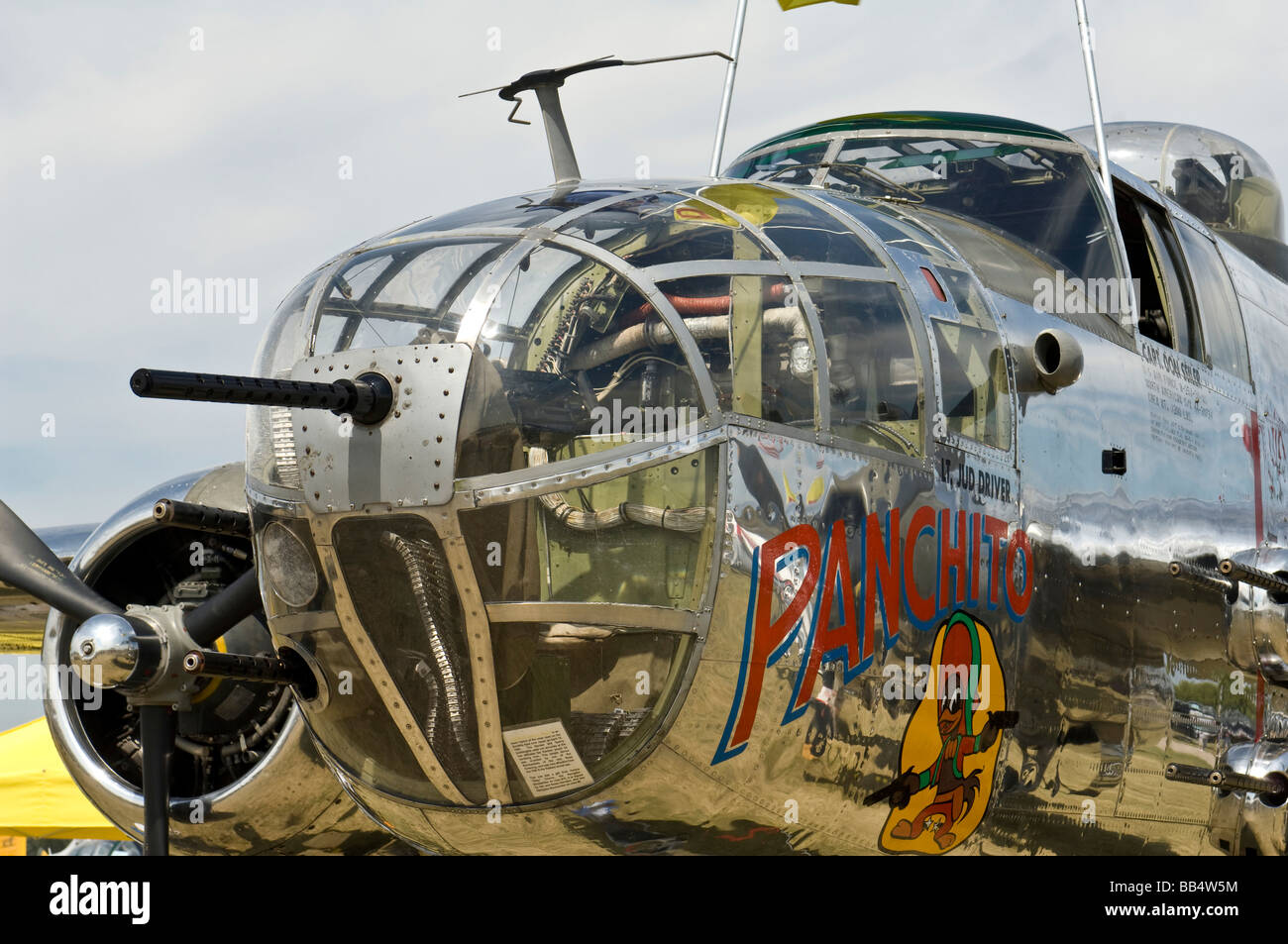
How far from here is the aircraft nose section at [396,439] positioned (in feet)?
13.8

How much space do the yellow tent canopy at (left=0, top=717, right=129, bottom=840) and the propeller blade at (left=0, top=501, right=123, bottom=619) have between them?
6339 mm

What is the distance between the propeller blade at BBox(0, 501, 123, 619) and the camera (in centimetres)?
606

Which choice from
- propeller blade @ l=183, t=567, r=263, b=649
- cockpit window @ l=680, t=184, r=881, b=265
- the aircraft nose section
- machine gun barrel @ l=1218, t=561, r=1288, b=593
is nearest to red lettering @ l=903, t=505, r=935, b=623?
cockpit window @ l=680, t=184, r=881, b=265

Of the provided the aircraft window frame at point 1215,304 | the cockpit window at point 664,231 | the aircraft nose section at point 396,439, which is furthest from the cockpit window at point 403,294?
the aircraft window frame at point 1215,304

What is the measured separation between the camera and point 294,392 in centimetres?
425

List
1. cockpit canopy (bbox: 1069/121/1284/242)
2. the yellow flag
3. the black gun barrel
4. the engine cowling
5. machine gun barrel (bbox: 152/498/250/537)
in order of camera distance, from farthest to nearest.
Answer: cockpit canopy (bbox: 1069/121/1284/242) → the yellow flag → the engine cowling → machine gun barrel (bbox: 152/498/250/537) → the black gun barrel

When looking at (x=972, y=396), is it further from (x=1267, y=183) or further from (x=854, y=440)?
(x=1267, y=183)

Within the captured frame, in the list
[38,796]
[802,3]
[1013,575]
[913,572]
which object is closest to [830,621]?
[913,572]

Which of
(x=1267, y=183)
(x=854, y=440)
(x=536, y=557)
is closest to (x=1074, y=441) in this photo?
(x=854, y=440)

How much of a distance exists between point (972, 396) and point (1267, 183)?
19.7ft

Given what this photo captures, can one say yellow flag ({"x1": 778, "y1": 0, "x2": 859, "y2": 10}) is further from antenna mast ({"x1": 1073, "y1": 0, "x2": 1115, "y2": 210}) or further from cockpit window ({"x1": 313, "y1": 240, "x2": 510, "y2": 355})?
cockpit window ({"x1": 313, "y1": 240, "x2": 510, "y2": 355})

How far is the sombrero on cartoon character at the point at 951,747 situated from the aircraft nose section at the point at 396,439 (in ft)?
5.56

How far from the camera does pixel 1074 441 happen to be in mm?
5605

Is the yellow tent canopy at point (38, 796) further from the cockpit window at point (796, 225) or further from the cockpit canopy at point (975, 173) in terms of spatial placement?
the cockpit window at point (796, 225)
